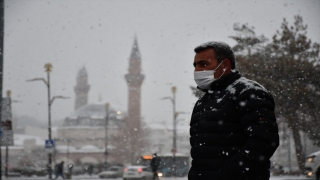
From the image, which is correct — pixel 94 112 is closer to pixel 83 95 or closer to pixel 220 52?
pixel 83 95

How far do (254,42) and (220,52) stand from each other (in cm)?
2570

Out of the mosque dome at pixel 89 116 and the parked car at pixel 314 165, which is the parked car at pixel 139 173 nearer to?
the parked car at pixel 314 165

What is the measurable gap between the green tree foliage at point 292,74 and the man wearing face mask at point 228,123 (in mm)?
21717

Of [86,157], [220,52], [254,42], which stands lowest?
[86,157]

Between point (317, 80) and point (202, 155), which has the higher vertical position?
point (317, 80)

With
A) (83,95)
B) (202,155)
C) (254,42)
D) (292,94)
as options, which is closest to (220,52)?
(202,155)

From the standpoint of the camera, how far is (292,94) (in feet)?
83.3

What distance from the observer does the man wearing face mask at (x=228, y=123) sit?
8.63 feet

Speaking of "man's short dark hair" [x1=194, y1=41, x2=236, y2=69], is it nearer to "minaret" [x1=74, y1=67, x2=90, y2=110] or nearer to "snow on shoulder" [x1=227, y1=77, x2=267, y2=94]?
"snow on shoulder" [x1=227, y1=77, x2=267, y2=94]

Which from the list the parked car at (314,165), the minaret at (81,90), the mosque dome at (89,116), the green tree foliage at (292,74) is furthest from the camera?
the minaret at (81,90)

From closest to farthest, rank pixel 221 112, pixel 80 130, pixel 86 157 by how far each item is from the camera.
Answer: pixel 221 112
pixel 86 157
pixel 80 130

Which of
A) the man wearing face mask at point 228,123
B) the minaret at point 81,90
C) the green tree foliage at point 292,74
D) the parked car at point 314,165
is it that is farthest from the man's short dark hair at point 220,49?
the minaret at point 81,90

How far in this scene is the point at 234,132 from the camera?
2.79 metres

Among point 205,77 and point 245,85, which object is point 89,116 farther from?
point 245,85
